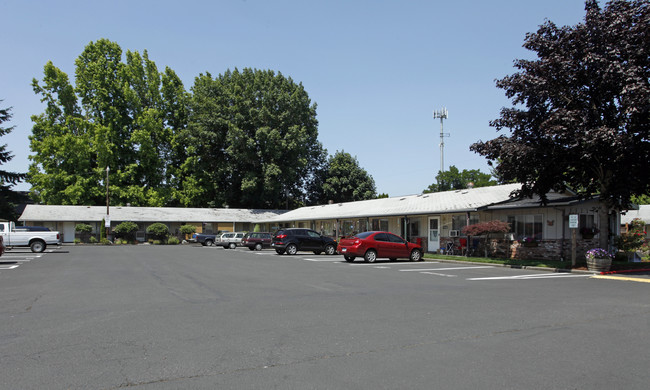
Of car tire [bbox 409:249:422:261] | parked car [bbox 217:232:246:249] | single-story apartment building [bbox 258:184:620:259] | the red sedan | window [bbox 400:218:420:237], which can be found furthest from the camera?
parked car [bbox 217:232:246:249]

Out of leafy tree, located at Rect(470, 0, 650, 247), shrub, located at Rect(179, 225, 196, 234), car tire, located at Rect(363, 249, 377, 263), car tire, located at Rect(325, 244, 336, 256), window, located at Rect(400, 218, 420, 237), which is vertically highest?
leafy tree, located at Rect(470, 0, 650, 247)

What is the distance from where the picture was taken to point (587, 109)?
19.1 m

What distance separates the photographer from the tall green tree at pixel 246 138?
186ft

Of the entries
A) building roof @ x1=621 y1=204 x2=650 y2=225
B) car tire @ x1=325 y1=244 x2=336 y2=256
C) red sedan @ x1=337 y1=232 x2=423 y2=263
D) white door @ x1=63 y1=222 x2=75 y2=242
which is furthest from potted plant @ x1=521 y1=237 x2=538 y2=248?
white door @ x1=63 y1=222 x2=75 y2=242

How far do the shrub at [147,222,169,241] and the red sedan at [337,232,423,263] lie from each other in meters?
31.1

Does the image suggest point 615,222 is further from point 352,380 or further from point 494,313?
point 352,380

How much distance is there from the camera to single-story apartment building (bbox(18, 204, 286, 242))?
155ft

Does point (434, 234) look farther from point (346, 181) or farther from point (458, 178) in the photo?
point (458, 178)

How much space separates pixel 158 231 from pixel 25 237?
19794 millimetres

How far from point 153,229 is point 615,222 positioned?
4054 centimetres

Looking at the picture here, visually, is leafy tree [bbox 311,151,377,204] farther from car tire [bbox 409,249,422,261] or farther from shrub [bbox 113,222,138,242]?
car tire [bbox 409,249,422,261]

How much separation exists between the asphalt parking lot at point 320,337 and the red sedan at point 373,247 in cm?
942

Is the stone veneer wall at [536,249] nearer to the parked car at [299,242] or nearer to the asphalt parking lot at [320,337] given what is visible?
the parked car at [299,242]

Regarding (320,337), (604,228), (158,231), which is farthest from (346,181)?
(320,337)
